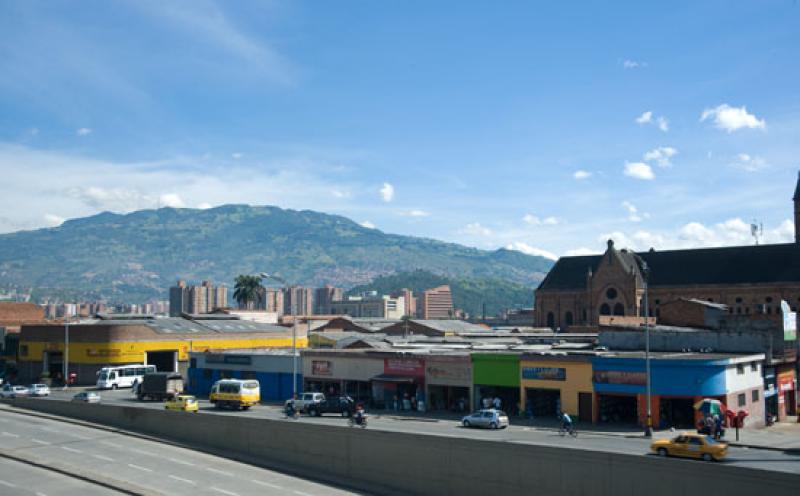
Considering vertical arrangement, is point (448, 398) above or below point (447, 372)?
below

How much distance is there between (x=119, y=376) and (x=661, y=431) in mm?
56820

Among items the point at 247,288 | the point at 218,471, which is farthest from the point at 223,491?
the point at 247,288

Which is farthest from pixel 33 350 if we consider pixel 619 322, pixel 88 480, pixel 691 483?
pixel 691 483

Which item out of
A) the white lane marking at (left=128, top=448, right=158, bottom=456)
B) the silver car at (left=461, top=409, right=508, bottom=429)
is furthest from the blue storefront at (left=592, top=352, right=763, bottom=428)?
the white lane marking at (left=128, top=448, right=158, bottom=456)

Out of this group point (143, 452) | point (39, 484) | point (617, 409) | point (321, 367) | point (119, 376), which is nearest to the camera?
point (39, 484)

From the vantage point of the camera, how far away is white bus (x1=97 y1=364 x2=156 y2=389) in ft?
252

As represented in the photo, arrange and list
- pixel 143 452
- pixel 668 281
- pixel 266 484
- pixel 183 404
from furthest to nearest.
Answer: pixel 668 281 → pixel 183 404 → pixel 143 452 → pixel 266 484

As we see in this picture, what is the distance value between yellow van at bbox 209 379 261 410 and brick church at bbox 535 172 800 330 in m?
58.8

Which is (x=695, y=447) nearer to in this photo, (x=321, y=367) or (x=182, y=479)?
(x=182, y=479)

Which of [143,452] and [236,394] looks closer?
[143,452]

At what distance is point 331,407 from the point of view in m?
53.4

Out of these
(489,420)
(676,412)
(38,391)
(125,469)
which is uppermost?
(676,412)

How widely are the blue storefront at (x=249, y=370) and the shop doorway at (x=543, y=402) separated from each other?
23723 millimetres

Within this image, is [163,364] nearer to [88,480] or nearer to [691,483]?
[88,480]
